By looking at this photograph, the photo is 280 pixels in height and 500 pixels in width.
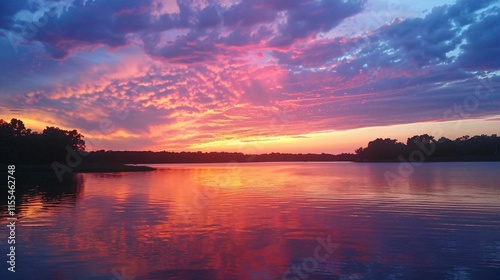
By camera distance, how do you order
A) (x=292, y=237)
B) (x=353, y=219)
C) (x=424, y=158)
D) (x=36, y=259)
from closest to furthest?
1. (x=36, y=259)
2. (x=292, y=237)
3. (x=353, y=219)
4. (x=424, y=158)

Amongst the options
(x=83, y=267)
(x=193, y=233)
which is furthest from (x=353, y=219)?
(x=83, y=267)

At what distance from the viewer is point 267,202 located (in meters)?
34.9

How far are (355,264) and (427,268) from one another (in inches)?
94.3

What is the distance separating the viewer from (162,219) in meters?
25.4

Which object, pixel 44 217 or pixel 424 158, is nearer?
pixel 44 217

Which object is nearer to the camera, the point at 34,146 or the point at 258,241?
the point at 258,241

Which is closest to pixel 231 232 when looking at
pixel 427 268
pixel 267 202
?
pixel 427 268

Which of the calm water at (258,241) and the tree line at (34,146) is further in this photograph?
the tree line at (34,146)

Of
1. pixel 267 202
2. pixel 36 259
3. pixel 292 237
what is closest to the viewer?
pixel 36 259

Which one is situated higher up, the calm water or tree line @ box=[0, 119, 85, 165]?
tree line @ box=[0, 119, 85, 165]

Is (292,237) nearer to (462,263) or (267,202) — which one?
(462,263)

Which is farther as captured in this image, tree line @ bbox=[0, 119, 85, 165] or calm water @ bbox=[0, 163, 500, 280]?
tree line @ bbox=[0, 119, 85, 165]

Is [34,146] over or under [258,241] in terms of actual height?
over

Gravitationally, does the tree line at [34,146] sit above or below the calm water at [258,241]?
above
